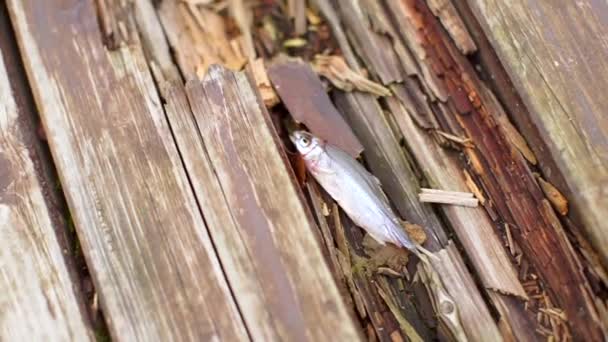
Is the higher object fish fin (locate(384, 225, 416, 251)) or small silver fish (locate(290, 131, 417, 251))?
small silver fish (locate(290, 131, 417, 251))

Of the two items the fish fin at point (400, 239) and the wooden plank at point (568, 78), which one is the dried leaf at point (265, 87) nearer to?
the fish fin at point (400, 239)

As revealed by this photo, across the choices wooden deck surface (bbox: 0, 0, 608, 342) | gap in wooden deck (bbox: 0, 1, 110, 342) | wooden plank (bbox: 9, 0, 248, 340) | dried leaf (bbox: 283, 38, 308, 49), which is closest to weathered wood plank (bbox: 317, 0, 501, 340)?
wooden deck surface (bbox: 0, 0, 608, 342)

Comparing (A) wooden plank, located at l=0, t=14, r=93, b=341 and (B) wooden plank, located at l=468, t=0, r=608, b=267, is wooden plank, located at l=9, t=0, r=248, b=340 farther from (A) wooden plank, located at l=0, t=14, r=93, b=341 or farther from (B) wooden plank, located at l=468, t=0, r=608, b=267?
(B) wooden plank, located at l=468, t=0, r=608, b=267

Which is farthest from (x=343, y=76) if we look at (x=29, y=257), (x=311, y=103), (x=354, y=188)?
(x=29, y=257)

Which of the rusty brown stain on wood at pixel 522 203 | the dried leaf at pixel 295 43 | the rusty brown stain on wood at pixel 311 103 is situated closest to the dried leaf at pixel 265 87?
the rusty brown stain on wood at pixel 311 103

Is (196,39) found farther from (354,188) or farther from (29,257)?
(29,257)

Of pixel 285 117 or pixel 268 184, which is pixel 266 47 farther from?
pixel 268 184
